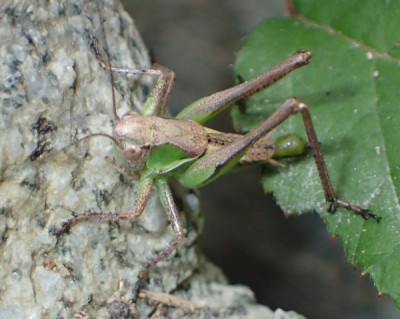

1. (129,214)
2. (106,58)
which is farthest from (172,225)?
(106,58)

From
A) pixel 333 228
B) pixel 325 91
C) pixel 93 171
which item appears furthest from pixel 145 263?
pixel 325 91

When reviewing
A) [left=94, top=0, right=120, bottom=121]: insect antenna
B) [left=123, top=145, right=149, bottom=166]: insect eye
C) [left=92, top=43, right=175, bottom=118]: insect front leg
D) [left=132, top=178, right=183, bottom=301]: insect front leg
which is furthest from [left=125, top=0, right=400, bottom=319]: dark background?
[left=123, top=145, right=149, bottom=166]: insect eye

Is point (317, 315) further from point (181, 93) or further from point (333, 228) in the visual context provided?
point (181, 93)

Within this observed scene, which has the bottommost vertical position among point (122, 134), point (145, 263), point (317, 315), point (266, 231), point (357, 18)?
point (317, 315)

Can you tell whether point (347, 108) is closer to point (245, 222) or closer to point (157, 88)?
point (157, 88)

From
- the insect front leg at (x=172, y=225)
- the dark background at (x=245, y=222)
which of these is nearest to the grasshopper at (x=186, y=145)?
the insect front leg at (x=172, y=225)

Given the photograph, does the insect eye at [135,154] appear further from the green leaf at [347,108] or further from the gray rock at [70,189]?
the green leaf at [347,108]
